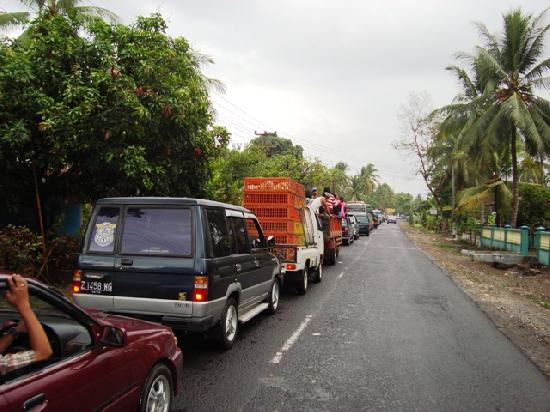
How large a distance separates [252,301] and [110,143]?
4.02 m

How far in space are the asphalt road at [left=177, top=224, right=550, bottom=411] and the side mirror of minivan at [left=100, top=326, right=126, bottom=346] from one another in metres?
1.59

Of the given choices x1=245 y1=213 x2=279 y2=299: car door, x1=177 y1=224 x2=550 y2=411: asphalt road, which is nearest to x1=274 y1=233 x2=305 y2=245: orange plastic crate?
x1=177 y1=224 x2=550 y2=411: asphalt road

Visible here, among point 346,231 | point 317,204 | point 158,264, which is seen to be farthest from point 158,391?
point 346,231

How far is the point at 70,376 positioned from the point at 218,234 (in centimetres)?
351

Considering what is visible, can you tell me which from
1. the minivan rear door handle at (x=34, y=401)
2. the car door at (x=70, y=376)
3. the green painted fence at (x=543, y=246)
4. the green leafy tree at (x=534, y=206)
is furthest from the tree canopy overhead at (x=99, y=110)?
the green leafy tree at (x=534, y=206)

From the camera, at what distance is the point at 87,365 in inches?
123

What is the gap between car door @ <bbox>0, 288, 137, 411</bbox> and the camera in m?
2.62

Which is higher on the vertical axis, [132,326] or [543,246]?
[543,246]

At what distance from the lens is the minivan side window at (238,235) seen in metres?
6.96

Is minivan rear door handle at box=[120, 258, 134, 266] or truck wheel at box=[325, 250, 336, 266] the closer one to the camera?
minivan rear door handle at box=[120, 258, 134, 266]

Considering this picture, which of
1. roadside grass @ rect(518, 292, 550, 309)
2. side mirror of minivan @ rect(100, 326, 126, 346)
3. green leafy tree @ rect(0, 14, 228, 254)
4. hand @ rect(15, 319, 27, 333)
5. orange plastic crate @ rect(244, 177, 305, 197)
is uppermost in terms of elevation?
green leafy tree @ rect(0, 14, 228, 254)

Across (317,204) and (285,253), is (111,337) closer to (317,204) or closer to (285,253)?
(285,253)

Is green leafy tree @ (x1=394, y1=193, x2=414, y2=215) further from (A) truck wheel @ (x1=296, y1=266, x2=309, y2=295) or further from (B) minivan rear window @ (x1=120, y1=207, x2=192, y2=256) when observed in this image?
(B) minivan rear window @ (x1=120, y1=207, x2=192, y2=256)

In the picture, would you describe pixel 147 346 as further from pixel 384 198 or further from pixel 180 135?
pixel 384 198
